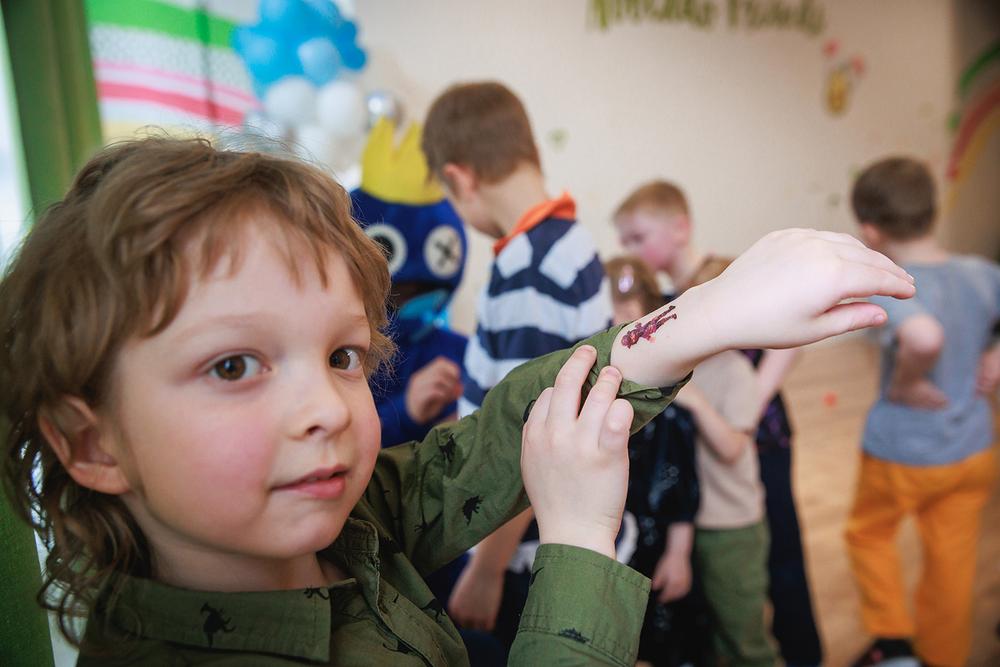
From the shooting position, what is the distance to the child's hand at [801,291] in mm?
571

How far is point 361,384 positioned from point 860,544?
1.91 metres

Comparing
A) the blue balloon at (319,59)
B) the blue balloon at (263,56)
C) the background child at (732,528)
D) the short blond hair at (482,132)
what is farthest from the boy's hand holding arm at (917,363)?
the blue balloon at (263,56)

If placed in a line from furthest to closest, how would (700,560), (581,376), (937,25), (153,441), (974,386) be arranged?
(937,25) < (974,386) < (700,560) < (581,376) < (153,441)

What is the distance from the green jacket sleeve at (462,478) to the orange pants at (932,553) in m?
1.60

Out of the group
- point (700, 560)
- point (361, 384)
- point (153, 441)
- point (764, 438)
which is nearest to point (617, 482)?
point (361, 384)

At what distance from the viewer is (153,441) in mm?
544

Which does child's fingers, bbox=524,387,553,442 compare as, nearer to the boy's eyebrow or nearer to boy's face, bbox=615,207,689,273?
the boy's eyebrow

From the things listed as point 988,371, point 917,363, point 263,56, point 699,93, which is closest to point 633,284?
point 917,363

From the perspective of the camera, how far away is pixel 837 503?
2951 millimetres

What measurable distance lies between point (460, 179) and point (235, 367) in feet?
3.20

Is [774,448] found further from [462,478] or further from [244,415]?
[244,415]

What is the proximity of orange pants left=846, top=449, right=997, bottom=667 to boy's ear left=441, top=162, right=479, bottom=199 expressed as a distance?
1.37m

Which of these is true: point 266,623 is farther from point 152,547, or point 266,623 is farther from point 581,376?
point 581,376

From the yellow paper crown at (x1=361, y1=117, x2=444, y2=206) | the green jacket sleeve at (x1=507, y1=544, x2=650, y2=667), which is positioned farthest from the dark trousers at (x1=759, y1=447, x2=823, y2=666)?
the green jacket sleeve at (x1=507, y1=544, x2=650, y2=667)
